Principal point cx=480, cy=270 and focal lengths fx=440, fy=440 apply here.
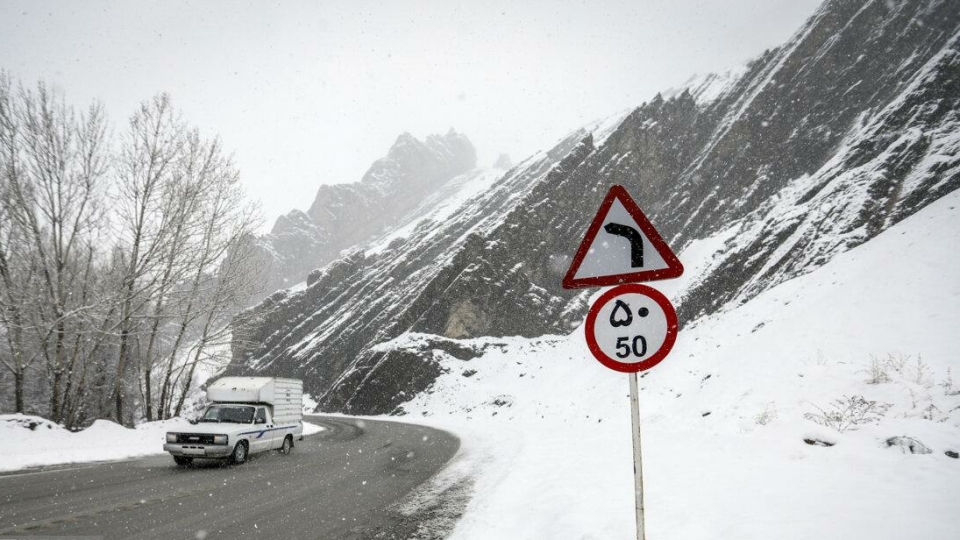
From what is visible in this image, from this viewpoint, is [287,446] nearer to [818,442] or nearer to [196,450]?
[196,450]

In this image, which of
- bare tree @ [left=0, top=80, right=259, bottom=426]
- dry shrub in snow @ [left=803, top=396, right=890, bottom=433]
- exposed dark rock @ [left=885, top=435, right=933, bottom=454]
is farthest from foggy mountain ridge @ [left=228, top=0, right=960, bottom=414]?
exposed dark rock @ [left=885, top=435, right=933, bottom=454]

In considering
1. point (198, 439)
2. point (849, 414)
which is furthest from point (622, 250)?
point (198, 439)

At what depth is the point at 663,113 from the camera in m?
49.2

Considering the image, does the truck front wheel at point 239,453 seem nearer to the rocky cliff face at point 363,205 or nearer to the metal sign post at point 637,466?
the metal sign post at point 637,466

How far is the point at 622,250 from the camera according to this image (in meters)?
3.56

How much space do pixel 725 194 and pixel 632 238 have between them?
40.4 m

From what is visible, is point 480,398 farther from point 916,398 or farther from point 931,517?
point 931,517

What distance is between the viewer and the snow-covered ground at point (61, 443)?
36.7ft

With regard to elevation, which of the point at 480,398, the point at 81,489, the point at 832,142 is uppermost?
the point at 832,142

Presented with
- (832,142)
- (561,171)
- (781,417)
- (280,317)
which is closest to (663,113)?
(561,171)

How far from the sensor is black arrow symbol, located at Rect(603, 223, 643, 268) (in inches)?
138

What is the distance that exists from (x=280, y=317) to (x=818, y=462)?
232 feet

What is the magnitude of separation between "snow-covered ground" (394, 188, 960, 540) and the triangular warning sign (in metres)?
2.67

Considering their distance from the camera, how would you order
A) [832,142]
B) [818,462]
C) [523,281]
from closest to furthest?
[818,462], [832,142], [523,281]
